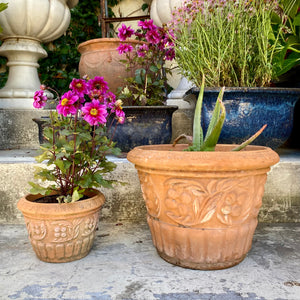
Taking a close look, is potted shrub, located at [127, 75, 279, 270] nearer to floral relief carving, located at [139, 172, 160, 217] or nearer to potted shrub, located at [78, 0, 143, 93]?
floral relief carving, located at [139, 172, 160, 217]

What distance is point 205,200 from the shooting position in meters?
1.05

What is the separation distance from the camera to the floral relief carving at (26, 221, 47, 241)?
44.6 inches

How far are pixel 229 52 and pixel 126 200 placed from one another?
38.2 inches

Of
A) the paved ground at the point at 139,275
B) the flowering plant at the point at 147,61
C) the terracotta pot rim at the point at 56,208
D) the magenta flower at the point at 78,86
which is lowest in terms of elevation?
the paved ground at the point at 139,275

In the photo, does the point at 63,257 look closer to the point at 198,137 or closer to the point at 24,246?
the point at 24,246

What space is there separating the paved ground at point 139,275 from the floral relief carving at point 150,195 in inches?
7.9

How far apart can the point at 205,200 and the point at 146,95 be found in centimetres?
106

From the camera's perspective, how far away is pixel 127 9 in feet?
12.4

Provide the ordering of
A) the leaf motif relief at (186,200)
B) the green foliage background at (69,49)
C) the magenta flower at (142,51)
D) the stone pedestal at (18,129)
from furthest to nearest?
the green foliage background at (69,49)
the stone pedestal at (18,129)
the magenta flower at (142,51)
the leaf motif relief at (186,200)

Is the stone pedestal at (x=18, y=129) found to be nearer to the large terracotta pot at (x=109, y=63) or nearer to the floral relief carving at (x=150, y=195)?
the large terracotta pot at (x=109, y=63)

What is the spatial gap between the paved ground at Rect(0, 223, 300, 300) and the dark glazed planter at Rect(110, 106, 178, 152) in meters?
0.63

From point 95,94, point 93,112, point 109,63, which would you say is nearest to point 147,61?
point 109,63

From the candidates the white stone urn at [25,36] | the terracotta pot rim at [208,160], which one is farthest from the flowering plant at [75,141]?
the white stone urn at [25,36]

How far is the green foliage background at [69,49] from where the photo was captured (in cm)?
343
